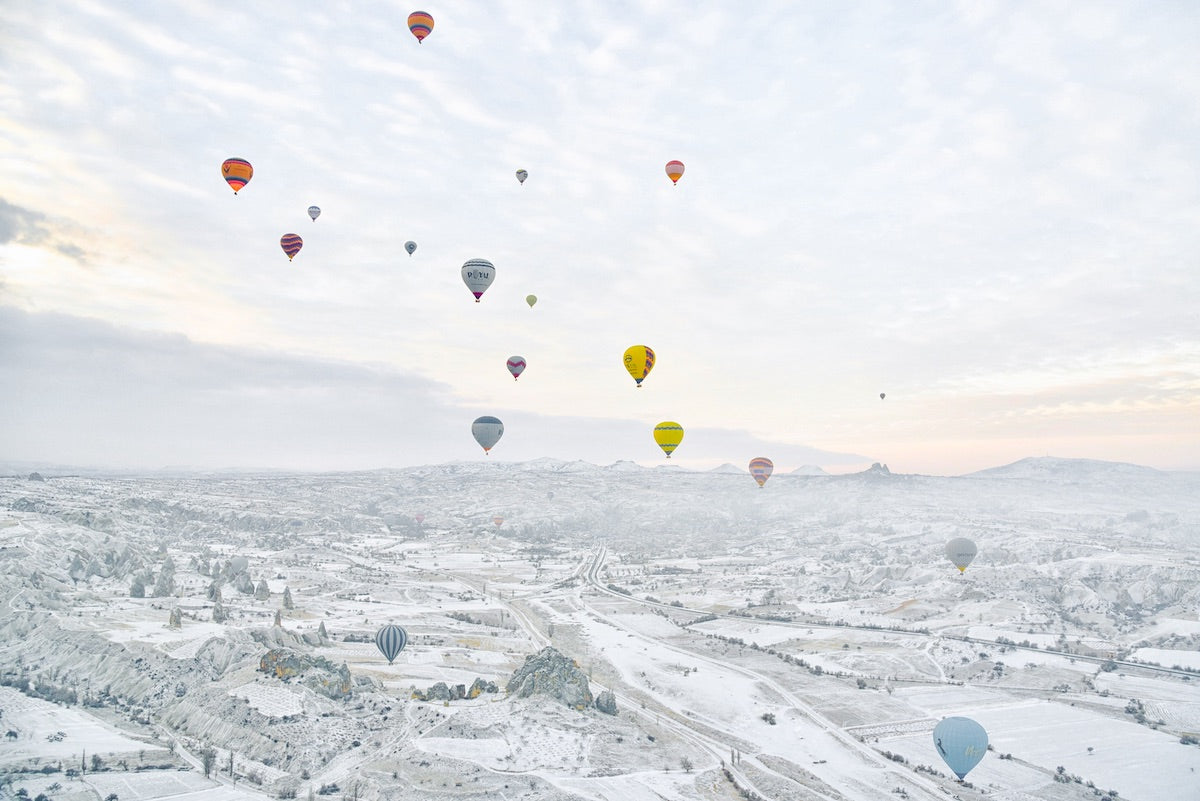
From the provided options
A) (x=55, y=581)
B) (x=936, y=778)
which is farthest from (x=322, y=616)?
(x=936, y=778)

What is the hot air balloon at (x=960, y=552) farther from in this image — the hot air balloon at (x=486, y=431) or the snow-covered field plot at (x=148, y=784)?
the snow-covered field plot at (x=148, y=784)

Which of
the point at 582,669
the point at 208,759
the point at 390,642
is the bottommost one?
the point at 582,669

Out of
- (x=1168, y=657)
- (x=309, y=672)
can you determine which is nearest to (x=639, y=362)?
(x=309, y=672)

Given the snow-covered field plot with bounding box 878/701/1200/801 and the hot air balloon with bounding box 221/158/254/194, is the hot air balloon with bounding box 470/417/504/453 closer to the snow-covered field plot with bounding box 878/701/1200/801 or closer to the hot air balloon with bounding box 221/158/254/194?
the hot air balloon with bounding box 221/158/254/194

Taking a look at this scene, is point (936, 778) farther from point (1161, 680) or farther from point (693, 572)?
point (693, 572)

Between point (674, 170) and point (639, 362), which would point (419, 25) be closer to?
point (674, 170)

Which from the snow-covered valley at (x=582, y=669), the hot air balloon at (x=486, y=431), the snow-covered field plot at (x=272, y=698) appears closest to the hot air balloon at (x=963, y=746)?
the snow-covered valley at (x=582, y=669)

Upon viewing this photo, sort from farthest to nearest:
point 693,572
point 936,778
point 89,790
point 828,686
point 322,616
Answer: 1. point 693,572
2. point 322,616
3. point 828,686
4. point 936,778
5. point 89,790
